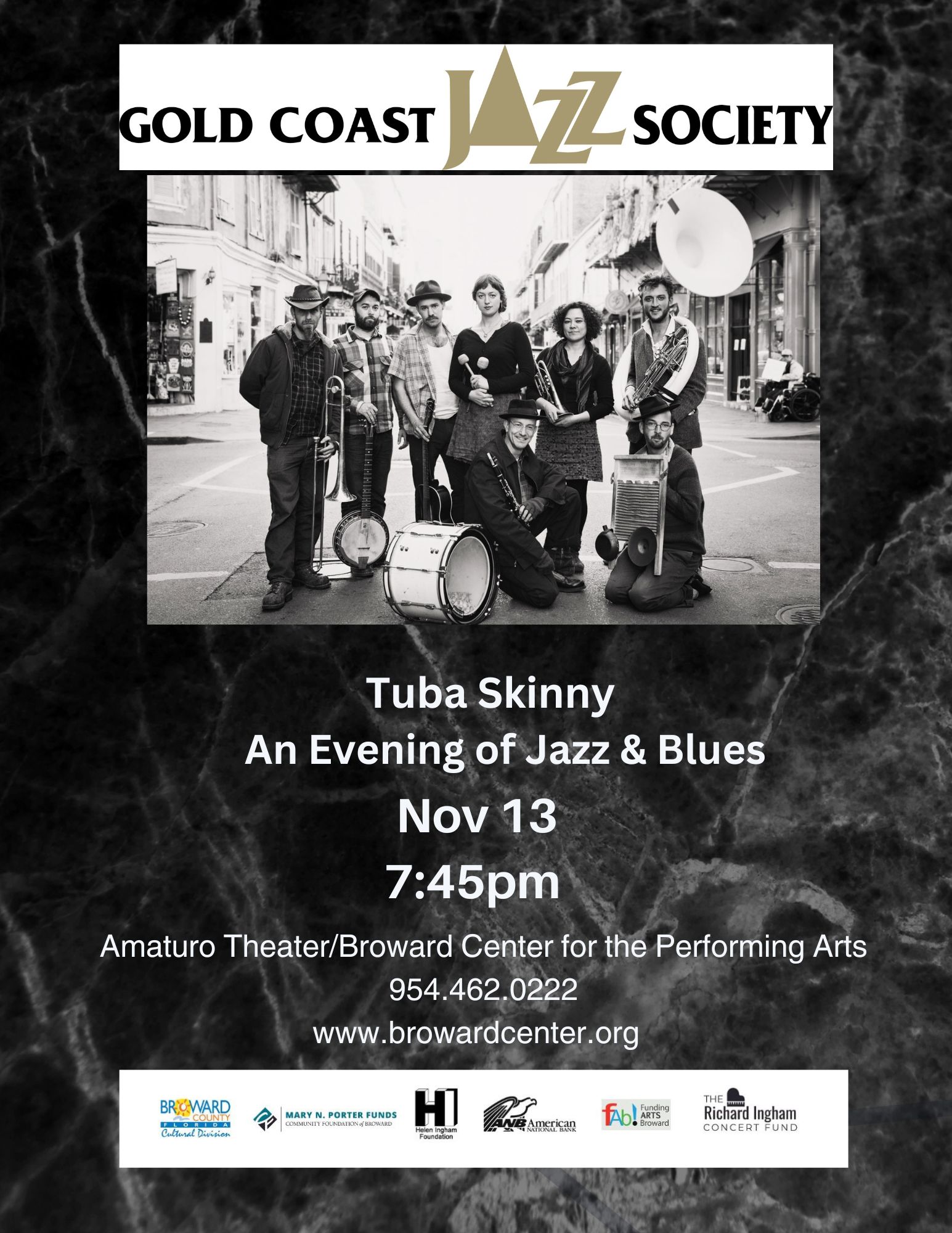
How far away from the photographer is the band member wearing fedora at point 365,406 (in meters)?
3.07

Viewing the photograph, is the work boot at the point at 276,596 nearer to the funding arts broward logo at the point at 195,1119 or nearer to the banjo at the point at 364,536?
the banjo at the point at 364,536

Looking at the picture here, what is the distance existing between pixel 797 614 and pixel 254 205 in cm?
156

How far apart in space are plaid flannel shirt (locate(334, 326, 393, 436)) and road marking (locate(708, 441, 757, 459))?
753 millimetres

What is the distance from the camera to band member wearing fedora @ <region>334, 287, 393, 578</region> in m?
3.07

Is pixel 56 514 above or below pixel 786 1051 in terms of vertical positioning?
above

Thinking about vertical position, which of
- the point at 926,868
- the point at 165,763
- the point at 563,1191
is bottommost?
the point at 563,1191

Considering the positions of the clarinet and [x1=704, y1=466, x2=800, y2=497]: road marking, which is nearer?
[x1=704, y1=466, x2=800, y2=497]: road marking

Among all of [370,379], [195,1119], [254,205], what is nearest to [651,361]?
[370,379]

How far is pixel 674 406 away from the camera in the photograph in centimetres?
309

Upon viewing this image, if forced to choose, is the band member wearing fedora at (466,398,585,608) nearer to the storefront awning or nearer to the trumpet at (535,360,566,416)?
the trumpet at (535,360,566,416)

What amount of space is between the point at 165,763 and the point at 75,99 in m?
1.54

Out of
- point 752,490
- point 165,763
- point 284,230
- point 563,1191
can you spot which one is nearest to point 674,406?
point 752,490

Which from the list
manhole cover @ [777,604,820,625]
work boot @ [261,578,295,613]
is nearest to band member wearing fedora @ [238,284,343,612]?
work boot @ [261,578,295,613]

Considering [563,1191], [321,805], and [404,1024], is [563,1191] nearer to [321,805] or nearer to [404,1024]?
[404,1024]
